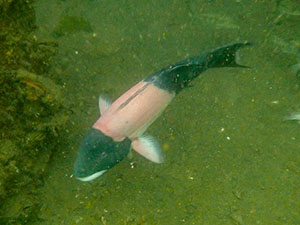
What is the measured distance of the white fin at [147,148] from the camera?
11.7 feet

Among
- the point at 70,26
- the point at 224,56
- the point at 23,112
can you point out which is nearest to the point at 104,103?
the point at 23,112

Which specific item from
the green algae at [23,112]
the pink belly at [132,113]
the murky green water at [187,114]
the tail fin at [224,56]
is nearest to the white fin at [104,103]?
the pink belly at [132,113]

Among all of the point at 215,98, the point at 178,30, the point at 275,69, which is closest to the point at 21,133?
the point at 215,98

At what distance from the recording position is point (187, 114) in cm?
493

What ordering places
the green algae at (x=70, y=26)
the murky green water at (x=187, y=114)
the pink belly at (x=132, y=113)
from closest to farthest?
the pink belly at (x=132, y=113), the murky green water at (x=187, y=114), the green algae at (x=70, y=26)

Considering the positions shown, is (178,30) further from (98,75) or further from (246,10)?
(98,75)

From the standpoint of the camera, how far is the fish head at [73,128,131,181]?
3182mm

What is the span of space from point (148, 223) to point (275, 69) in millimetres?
3594

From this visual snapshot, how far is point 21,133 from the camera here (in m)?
3.54

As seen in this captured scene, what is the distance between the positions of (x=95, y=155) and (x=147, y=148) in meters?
0.67

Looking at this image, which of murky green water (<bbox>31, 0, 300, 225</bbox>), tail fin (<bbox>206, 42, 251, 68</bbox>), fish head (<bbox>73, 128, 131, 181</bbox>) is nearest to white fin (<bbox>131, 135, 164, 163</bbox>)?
fish head (<bbox>73, 128, 131, 181</bbox>)

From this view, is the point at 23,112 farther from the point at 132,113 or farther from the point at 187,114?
the point at 187,114

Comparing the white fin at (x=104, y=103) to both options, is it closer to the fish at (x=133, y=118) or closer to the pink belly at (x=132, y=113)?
the fish at (x=133, y=118)

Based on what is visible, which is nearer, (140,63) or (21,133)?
(21,133)
